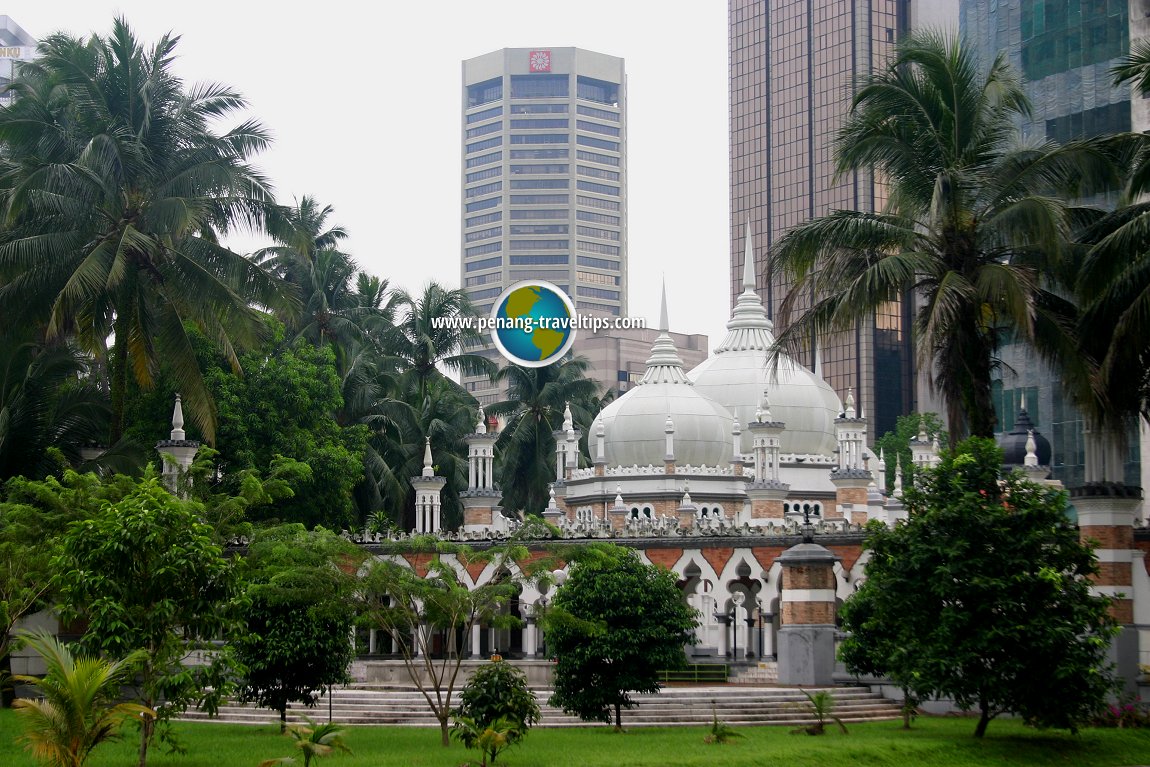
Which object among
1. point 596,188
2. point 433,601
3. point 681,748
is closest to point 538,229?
point 596,188

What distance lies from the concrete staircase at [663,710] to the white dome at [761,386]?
84.9 feet

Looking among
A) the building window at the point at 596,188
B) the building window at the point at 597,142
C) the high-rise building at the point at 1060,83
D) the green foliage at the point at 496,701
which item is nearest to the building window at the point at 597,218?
the building window at the point at 596,188

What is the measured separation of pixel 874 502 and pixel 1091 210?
23201 millimetres

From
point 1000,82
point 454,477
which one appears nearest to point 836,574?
point 1000,82

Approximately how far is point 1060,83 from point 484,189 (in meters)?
90.2

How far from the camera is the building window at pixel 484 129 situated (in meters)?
149

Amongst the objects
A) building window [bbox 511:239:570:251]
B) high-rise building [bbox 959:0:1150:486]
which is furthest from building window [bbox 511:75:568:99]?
high-rise building [bbox 959:0:1150:486]

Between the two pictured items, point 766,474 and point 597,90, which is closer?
point 766,474

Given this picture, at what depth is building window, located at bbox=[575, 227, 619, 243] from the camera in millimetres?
147250

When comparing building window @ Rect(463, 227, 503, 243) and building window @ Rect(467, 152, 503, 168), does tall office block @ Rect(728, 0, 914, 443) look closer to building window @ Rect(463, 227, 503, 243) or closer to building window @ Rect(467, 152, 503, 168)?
building window @ Rect(463, 227, 503, 243)

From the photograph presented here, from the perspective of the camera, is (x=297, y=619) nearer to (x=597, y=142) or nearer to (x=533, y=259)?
(x=533, y=259)

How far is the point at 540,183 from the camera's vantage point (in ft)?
481

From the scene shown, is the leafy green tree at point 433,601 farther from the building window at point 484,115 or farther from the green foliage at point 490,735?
the building window at point 484,115
